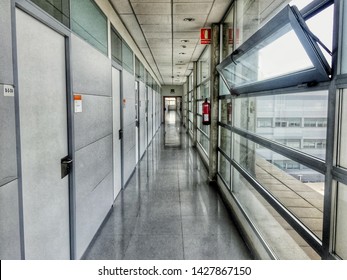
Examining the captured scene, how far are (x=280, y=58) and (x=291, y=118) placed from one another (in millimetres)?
554

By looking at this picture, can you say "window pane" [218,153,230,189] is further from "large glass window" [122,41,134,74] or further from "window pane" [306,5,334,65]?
"window pane" [306,5,334,65]

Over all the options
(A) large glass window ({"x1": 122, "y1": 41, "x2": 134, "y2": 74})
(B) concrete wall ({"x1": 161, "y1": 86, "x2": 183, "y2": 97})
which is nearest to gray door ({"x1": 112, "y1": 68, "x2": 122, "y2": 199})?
(A) large glass window ({"x1": 122, "y1": 41, "x2": 134, "y2": 74})

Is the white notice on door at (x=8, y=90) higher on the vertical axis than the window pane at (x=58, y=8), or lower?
lower

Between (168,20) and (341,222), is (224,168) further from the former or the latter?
(341,222)

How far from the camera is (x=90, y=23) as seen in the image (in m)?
3.39

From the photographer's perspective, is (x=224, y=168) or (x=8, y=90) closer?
(x=8, y=90)

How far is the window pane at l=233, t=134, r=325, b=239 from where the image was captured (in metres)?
2.02

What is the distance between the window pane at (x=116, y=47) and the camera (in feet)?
15.1

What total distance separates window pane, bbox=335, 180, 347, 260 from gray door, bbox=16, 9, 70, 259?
1.90 metres

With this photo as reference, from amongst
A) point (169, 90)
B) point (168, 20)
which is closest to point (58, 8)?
point (168, 20)

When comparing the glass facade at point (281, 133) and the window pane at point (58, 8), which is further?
the window pane at point (58, 8)

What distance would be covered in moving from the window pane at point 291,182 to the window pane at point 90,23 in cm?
231

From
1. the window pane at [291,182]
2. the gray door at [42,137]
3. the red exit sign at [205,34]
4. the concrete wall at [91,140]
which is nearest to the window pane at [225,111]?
the window pane at [291,182]

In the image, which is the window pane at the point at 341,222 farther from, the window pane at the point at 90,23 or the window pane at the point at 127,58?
the window pane at the point at 127,58
